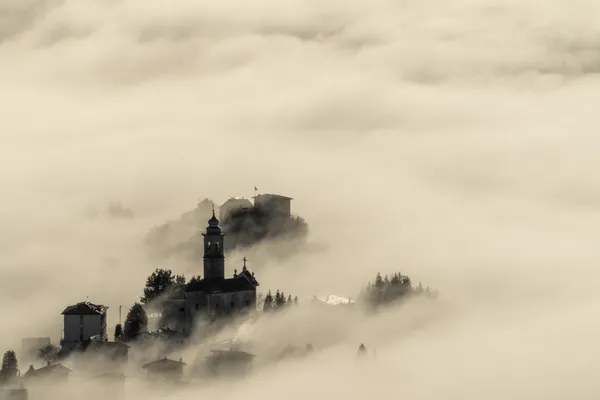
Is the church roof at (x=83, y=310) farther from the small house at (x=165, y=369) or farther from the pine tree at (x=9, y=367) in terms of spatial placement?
the small house at (x=165, y=369)

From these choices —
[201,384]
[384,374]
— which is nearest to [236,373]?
[201,384]

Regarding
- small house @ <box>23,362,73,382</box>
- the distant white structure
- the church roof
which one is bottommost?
small house @ <box>23,362,73,382</box>

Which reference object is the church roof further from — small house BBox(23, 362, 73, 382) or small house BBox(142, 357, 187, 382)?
small house BBox(142, 357, 187, 382)

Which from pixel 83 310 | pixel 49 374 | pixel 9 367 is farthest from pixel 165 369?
pixel 9 367

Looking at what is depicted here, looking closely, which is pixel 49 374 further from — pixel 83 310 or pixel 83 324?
pixel 83 310

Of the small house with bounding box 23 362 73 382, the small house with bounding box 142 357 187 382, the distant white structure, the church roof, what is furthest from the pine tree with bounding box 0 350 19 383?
the small house with bounding box 142 357 187 382
